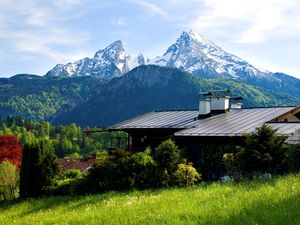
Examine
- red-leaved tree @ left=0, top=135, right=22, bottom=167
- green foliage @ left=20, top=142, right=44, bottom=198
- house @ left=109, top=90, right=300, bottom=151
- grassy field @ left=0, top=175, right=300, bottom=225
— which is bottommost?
red-leaved tree @ left=0, top=135, right=22, bottom=167

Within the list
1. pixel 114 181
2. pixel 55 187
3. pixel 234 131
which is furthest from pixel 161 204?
pixel 55 187

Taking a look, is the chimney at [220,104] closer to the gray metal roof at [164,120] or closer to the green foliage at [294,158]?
the gray metal roof at [164,120]

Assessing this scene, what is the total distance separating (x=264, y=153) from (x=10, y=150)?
62997 mm

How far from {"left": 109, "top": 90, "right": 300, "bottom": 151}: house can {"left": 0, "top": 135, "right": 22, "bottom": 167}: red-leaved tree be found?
43.5 meters

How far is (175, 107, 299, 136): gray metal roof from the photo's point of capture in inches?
1091

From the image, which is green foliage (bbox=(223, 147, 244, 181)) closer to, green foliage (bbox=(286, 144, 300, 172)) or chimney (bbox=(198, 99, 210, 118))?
green foliage (bbox=(286, 144, 300, 172))

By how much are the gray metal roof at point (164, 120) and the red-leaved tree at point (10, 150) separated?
42.8m

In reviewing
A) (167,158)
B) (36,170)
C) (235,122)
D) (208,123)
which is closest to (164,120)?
(208,123)

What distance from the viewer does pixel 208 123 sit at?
3131 cm

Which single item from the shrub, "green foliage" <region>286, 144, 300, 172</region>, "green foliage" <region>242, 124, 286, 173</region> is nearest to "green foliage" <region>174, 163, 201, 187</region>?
the shrub

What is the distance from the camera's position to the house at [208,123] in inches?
1100

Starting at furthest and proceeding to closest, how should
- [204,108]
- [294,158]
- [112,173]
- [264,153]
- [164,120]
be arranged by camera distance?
[164,120] → [204,108] → [112,173] → [264,153] → [294,158]

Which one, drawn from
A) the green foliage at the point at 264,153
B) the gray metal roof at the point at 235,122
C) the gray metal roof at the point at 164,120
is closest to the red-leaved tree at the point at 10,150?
the gray metal roof at the point at 164,120

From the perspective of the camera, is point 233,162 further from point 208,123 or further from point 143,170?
point 208,123
